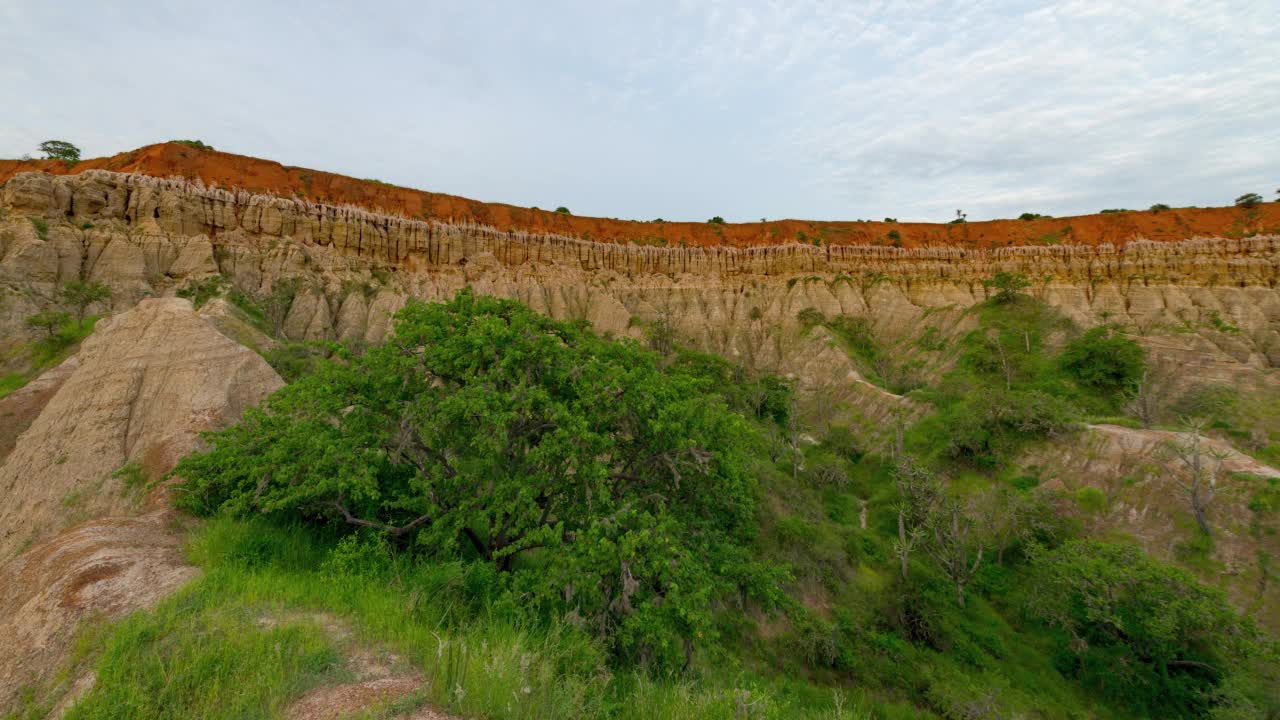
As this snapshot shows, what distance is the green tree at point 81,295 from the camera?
28.5m

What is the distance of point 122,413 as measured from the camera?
37.6ft

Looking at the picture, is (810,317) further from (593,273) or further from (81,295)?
(81,295)

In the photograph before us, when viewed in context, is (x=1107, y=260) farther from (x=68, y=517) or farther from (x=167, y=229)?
(x=167, y=229)

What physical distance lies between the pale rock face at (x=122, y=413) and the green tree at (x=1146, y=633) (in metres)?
24.0

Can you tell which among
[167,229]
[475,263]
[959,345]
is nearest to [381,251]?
[475,263]

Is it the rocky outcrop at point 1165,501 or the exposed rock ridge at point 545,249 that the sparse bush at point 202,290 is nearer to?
the exposed rock ridge at point 545,249

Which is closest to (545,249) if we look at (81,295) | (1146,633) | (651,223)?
(651,223)

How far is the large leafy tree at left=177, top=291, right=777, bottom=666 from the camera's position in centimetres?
696

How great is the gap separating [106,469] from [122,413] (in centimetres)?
172

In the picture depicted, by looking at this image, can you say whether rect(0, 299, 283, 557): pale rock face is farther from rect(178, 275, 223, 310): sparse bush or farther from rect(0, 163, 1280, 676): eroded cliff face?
rect(178, 275, 223, 310): sparse bush

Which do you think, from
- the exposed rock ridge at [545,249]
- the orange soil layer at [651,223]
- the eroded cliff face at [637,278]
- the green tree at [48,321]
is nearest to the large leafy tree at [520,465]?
the eroded cliff face at [637,278]

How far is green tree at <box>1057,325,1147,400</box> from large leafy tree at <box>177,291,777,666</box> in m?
29.5

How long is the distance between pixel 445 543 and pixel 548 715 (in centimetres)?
384

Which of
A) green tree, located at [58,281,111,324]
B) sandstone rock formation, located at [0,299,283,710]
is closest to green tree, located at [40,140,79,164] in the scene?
green tree, located at [58,281,111,324]
